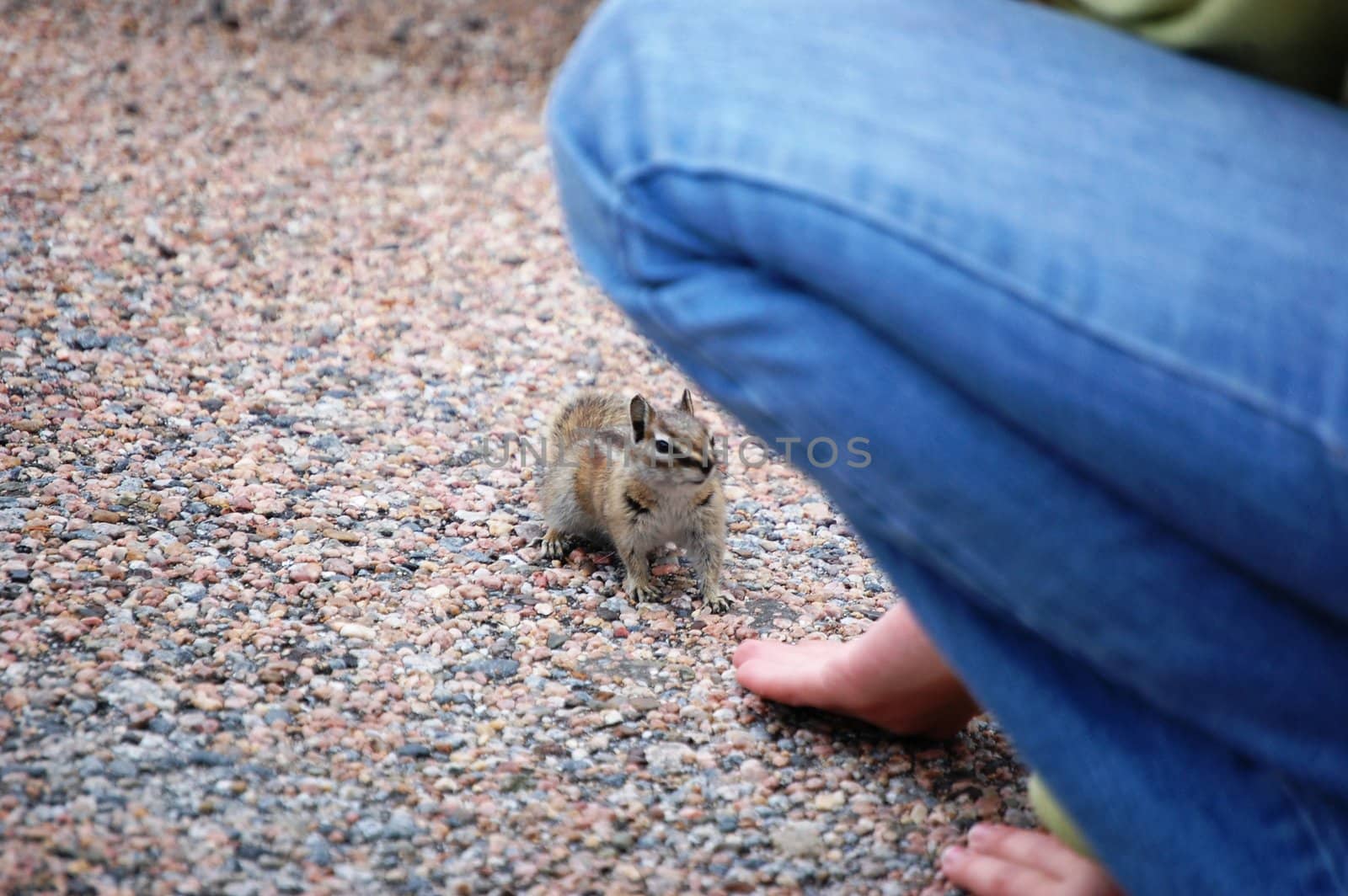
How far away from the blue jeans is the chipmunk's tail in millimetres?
1704

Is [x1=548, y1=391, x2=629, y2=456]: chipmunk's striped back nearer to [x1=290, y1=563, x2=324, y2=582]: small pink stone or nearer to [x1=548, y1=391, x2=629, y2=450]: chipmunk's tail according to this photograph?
[x1=548, y1=391, x2=629, y2=450]: chipmunk's tail

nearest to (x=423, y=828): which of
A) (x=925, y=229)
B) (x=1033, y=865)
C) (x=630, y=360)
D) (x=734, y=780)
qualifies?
(x=734, y=780)

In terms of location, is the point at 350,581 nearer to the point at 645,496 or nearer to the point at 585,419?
the point at 645,496

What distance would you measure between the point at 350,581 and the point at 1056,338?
185 cm

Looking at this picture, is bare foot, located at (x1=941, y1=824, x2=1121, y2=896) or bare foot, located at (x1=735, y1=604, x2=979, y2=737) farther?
bare foot, located at (x1=735, y1=604, x2=979, y2=737)

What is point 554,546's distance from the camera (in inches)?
118

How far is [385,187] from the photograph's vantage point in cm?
468

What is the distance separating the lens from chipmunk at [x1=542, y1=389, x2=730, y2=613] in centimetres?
288

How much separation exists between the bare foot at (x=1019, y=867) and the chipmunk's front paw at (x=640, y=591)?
106 centimetres

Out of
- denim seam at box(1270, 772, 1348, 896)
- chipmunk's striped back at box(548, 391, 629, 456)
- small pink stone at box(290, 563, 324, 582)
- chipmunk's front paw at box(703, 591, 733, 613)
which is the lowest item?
chipmunk's front paw at box(703, 591, 733, 613)

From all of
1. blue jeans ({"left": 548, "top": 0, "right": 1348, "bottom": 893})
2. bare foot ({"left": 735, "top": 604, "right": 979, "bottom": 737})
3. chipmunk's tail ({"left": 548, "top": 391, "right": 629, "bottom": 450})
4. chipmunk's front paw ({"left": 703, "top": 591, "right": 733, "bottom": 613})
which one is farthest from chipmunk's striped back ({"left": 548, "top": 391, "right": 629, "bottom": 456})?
blue jeans ({"left": 548, "top": 0, "right": 1348, "bottom": 893})

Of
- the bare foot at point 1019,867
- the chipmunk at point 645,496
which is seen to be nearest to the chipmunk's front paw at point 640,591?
the chipmunk at point 645,496

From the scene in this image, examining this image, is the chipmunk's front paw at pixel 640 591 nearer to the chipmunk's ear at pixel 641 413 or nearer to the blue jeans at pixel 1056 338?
the chipmunk's ear at pixel 641 413

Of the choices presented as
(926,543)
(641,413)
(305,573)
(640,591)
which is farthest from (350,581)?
(926,543)
